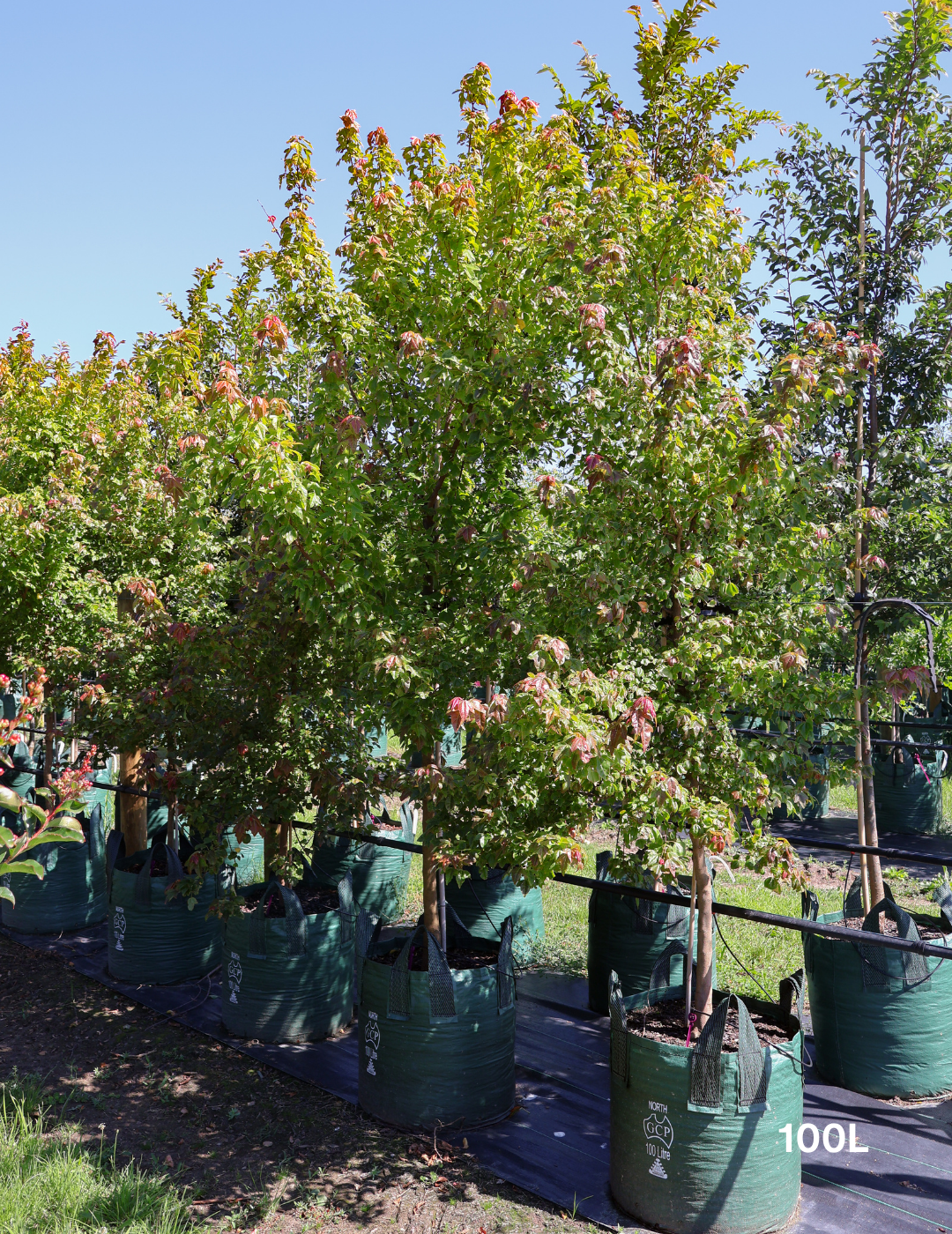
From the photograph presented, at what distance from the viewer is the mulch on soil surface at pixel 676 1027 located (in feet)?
12.5

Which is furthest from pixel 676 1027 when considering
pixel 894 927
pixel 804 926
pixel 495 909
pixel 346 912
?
pixel 495 909

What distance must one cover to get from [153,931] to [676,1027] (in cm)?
388

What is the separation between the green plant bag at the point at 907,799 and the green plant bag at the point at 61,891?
8638 millimetres

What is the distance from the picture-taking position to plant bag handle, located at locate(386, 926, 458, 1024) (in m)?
4.29

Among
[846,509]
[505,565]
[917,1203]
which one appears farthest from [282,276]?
[917,1203]

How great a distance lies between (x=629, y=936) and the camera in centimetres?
558

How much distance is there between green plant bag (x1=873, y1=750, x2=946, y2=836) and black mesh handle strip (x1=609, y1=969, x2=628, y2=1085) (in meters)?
8.19

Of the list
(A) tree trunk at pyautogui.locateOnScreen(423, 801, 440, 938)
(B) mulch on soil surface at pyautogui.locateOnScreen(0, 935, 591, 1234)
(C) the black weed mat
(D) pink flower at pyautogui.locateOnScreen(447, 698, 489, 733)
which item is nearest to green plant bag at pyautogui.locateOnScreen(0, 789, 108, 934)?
(B) mulch on soil surface at pyautogui.locateOnScreen(0, 935, 591, 1234)

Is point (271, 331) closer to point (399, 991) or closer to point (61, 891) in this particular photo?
point (399, 991)

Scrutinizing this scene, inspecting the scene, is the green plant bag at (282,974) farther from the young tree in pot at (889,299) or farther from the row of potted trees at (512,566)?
the young tree in pot at (889,299)

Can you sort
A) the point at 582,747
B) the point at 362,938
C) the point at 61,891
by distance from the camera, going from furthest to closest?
the point at 61,891 < the point at 362,938 < the point at 582,747

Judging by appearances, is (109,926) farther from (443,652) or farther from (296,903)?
(443,652)

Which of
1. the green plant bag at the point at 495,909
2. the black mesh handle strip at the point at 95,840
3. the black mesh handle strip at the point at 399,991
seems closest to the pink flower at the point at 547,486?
the black mesh handle strip at the point at 399,991

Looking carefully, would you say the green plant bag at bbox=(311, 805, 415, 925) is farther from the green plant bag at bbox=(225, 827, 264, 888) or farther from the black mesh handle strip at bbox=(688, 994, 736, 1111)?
the black mesh handle strip at bbox=(688, 994, 736, 1111)
